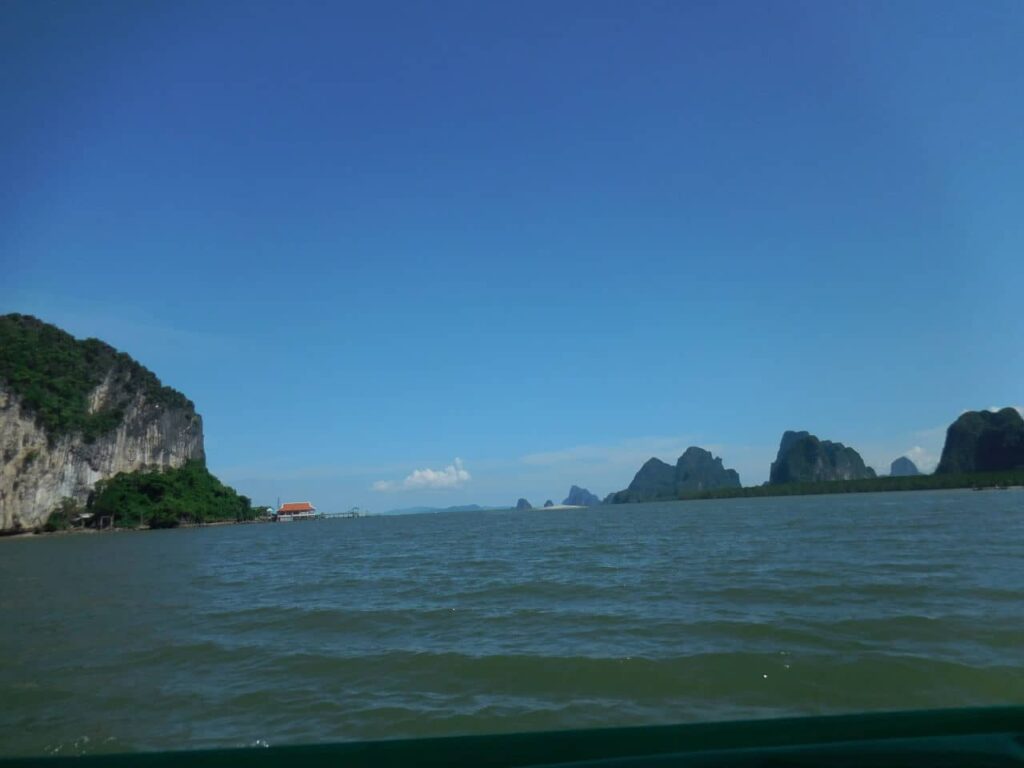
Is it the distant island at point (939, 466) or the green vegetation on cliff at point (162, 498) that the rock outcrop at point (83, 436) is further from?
the distant island at point (939, 466)

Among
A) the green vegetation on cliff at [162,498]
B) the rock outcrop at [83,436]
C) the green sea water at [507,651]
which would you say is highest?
the rock outcrop at [83,436]

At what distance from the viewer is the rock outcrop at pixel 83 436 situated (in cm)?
5906

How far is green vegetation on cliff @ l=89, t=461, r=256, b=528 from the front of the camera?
68188 mm

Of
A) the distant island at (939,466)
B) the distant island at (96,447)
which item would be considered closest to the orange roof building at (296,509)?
the distant island at (96,447)

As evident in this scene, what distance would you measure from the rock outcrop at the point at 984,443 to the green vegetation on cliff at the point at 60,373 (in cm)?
11346

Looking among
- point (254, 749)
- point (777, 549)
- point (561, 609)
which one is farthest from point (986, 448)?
point (254, 749)

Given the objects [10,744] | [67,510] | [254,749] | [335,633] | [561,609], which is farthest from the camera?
[67,510]

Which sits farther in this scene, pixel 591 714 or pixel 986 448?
pixel 986 448

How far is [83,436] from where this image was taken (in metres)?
67.1

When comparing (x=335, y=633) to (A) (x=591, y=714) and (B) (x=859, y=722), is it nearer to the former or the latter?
(A) (x=591, y=714)

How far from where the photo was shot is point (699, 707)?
18.1 ft

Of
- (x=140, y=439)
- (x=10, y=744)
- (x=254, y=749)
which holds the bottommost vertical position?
(x=10, y=744)

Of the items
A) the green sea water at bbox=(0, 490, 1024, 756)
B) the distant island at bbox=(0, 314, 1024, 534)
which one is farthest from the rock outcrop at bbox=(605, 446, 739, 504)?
the green sea water at bbox=(0, 490, 1024, 756)

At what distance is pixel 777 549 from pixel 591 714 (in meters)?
13.5
